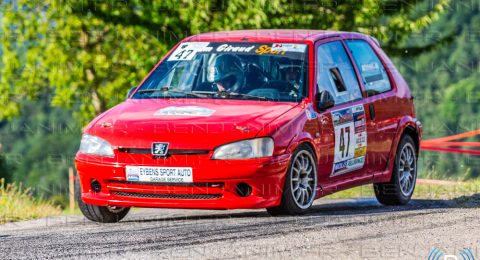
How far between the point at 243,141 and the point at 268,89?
3.80 feet

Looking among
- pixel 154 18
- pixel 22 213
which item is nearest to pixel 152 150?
pixel 22 213

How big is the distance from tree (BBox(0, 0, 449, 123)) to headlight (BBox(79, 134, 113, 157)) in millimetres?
12548

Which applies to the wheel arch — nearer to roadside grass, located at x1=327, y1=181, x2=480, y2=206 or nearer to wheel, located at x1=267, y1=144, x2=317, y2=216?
roadside grass, located at x1=327, y1=181, x2=480, y2=206

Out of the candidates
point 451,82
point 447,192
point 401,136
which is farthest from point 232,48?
point 451,82

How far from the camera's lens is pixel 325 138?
36.0 feet

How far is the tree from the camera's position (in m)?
23.7

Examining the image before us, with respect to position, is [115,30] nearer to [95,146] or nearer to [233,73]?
[233,73]

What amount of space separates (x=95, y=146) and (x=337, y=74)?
2689 millimetres

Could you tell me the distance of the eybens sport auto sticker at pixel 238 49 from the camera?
37.3 feet

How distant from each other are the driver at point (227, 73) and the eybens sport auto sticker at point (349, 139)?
97cm

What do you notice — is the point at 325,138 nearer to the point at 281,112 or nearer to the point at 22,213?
the point at 281,112

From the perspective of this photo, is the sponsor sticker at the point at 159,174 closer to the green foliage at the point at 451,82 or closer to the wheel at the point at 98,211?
the wheel at the point at 98,211

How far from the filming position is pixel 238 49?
11.4m

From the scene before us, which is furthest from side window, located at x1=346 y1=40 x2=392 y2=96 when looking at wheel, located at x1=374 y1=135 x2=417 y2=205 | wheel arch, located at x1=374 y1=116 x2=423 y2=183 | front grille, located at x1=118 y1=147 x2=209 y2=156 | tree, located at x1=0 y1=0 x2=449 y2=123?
tree, located at x1=0 y1=0 x2=449 y2=123
